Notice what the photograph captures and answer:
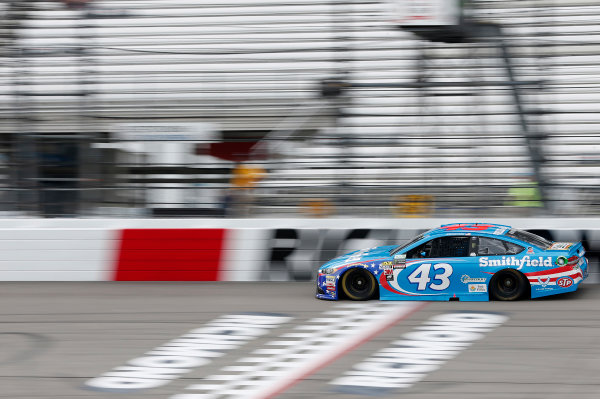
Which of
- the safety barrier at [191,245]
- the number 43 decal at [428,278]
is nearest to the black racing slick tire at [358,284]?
the number 43 decal at [428,278]

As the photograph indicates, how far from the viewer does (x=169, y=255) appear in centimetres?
1162

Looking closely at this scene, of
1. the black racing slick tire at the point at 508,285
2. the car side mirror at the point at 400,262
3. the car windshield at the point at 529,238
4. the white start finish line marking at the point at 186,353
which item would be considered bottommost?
the white start finish line marking at the point at 186,353

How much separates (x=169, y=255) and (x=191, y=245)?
1.08 feet

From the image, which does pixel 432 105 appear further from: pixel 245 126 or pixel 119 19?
pixel 119 19

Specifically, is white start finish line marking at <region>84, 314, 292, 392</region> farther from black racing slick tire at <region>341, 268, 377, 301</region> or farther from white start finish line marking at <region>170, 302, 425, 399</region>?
black racing slick tire at <region>341, 268, 377, 301</region>

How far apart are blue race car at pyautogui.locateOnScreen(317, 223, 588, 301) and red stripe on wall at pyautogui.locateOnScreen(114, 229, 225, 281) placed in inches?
83.8

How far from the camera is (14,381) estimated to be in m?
6.86

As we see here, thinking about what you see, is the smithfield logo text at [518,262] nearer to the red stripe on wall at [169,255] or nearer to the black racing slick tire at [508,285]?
the black racing slick tire at [508,285]

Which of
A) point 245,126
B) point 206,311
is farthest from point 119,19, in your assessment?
point 206,311

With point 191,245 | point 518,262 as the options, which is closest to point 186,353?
point 518,262

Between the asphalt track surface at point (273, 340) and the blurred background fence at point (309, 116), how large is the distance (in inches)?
55.5

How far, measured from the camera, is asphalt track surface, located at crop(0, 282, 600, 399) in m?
6.39

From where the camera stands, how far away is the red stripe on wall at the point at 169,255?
11531 mm

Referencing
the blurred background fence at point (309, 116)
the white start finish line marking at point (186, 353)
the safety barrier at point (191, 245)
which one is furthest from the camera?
the blurred background fence at point (309, 116)
